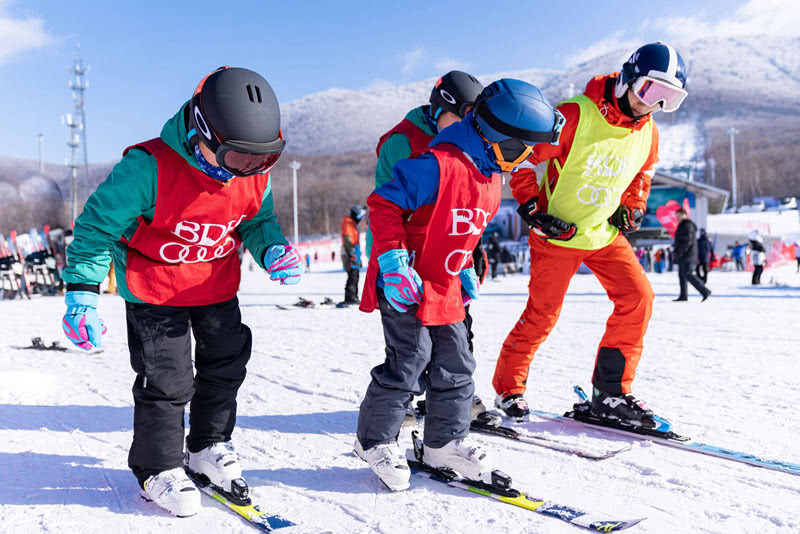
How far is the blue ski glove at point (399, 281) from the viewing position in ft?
7.40

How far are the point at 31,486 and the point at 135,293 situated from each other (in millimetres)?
951

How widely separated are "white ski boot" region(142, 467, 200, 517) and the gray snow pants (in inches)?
25.7

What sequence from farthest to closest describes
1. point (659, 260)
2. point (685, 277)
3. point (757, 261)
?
point (659, 260)
point (757, 261)
point (685, 277)

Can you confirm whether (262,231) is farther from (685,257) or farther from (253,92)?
(685,257)

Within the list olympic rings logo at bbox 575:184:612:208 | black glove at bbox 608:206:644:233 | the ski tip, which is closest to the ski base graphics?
the ski tip

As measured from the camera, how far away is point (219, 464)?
238 centimetres

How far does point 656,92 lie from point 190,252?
7.46 ft

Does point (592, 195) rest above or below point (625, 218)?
above

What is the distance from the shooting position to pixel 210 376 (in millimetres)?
2443

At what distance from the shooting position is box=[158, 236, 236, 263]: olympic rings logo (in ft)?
7.43

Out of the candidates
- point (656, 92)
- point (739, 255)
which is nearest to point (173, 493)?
point (656, 92)

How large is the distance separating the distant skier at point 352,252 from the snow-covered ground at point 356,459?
476 cm

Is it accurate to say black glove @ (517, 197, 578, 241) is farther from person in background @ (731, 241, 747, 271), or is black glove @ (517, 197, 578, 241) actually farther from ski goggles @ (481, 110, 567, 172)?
person in background @ (731, 241, 747, 271)

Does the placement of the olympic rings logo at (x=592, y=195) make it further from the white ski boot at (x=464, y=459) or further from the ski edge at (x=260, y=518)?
the ski edge at (x=260, y=518)
